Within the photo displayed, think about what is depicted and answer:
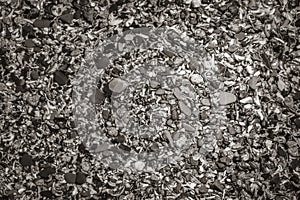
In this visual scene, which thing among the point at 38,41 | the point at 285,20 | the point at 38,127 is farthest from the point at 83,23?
the point at 285,20

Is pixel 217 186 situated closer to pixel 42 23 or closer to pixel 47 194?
pixel 47 194

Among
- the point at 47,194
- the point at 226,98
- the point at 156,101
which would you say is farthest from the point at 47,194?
the point at 226,98

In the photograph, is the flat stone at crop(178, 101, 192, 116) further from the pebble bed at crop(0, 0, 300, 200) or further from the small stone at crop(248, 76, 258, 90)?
the small stone at crop(248, 76, 258, 90)

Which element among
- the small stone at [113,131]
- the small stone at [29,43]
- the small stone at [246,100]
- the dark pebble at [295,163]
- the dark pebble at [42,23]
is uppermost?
the dark pebble at [42,23]

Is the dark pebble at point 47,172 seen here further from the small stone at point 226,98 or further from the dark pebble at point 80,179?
the small stone at point 226,98

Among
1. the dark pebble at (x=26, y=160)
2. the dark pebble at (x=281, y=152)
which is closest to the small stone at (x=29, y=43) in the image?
the dark pebble at (x=26, y=160)

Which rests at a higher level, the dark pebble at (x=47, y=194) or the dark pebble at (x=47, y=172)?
the dark pebble at (x=47, y=172)
